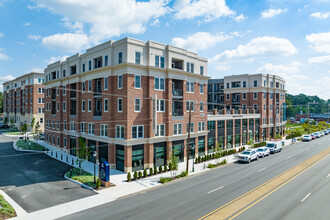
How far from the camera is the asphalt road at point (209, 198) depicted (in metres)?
15.1

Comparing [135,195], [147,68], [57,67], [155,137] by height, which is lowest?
[135,195]

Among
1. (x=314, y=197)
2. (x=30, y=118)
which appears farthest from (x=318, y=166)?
(x=30, y=118)

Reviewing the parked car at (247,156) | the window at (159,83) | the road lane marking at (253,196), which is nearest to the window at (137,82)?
the window at (159,83)

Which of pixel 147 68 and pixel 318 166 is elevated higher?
pixel 147 68

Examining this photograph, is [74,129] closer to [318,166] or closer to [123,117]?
[123,117]

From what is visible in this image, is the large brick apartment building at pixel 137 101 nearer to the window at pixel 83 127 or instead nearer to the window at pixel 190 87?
the window at pixel 83 127

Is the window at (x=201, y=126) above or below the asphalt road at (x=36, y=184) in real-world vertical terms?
above

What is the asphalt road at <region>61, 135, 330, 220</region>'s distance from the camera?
15.1 metres

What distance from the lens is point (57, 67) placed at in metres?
41.6

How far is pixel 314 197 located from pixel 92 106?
2818cm

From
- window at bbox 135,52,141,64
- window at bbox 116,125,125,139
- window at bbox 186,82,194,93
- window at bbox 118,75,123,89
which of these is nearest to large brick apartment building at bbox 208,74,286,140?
window at bbox 186,82,194,93

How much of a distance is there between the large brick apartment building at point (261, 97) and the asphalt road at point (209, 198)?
29.1m

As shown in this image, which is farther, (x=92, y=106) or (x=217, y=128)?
(x=217, y=128)

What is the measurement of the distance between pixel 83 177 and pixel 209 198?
1428cm
